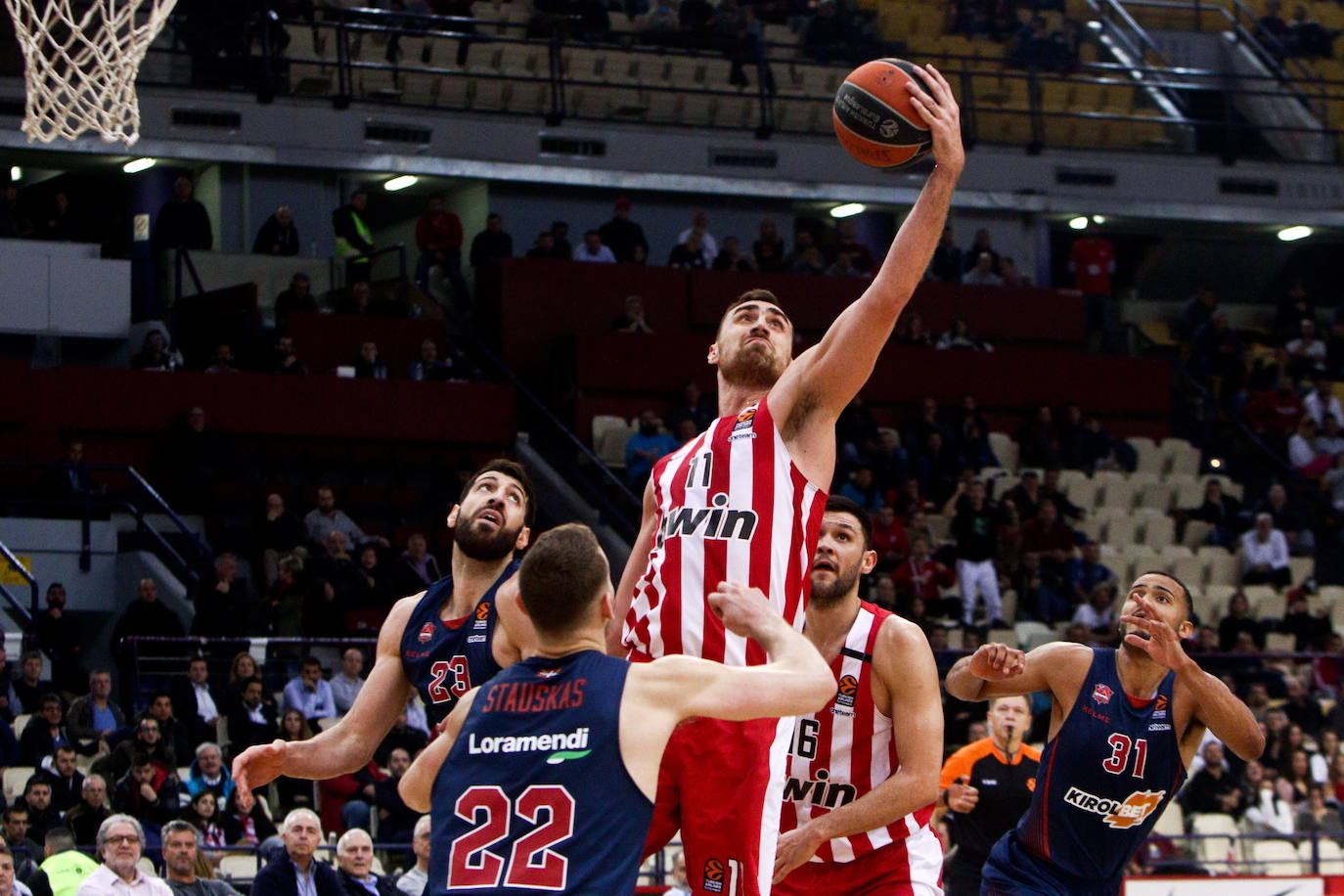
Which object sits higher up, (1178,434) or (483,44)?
(483,44)

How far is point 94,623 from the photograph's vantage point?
1894 cm

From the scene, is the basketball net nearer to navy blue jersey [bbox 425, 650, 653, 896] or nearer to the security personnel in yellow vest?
the security personnel in yellow vest

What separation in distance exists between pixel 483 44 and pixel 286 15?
2663 mm

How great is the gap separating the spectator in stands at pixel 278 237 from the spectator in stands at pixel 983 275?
27.5 ft

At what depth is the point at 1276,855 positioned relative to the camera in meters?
16.5

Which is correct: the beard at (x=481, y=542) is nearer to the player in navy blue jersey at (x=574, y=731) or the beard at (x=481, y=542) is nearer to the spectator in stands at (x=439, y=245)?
the player in navy blue jersey at (x=574, y=731)

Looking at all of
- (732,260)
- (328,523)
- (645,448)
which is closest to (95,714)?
(328,523)

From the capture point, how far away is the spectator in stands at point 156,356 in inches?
797

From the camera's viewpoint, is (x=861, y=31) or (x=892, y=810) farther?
(x=861, y=31)

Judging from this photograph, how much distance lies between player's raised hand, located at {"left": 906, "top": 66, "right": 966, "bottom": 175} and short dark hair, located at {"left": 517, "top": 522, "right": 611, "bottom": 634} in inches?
71.0

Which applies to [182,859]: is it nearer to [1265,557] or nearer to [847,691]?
[847,691]

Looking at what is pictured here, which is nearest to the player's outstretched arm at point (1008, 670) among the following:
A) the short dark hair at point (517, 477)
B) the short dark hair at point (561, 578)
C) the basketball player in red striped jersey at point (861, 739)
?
the basketball player in red striped jersey at point (861, 739)

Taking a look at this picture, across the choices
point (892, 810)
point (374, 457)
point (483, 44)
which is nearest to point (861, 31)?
point (483, 44)

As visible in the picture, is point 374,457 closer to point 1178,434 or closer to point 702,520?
point 1178,434
